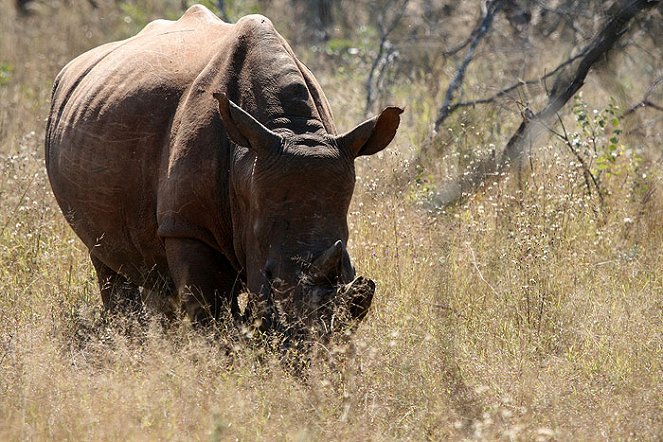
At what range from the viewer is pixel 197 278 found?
592cm

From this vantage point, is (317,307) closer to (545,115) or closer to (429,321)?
(429,321)

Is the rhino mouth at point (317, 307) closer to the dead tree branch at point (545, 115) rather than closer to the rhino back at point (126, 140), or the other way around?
the rhino back at point (126, 140)

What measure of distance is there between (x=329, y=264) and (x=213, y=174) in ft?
3.06

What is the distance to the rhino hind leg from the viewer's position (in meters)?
6.73

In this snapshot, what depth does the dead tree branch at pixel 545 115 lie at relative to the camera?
26.5 ft

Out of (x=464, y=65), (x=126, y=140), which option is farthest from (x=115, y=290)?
(x=464, y=65)

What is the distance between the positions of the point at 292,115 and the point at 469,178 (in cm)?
245

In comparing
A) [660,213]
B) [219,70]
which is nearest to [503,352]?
[219,70]

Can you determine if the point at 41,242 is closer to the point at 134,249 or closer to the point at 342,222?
the point at 134,249

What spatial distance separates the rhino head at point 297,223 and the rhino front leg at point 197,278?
35cm

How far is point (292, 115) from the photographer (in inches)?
226

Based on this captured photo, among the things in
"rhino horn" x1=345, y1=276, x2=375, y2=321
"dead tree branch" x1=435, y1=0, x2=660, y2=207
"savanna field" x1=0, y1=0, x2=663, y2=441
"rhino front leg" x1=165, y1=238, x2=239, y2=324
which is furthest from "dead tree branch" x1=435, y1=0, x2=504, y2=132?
"rhino horn" x1=345, y1=276, x2=375, y2=321

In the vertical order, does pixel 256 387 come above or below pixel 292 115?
below

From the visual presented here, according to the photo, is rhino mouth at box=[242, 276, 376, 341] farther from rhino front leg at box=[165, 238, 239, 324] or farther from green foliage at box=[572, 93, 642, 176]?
green foliage at box=[572, 93, 642, 176]
